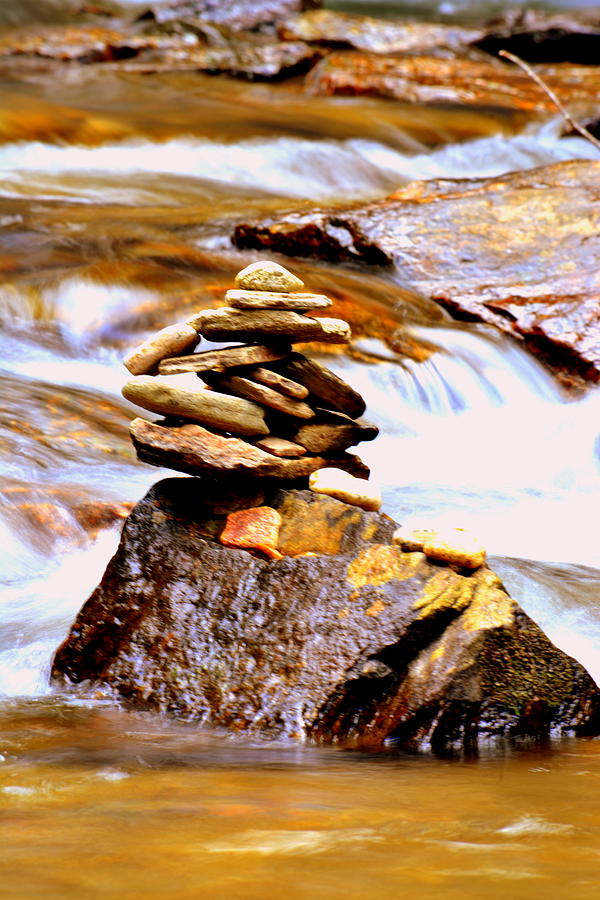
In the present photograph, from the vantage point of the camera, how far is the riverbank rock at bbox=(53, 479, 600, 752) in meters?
3.35

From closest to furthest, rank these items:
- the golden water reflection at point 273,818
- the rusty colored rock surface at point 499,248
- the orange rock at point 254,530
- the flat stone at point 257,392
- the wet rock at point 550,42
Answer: the golden water reflection at point 273,818, the orange rock at point 254,530, the flat stone at point 257,392, the rusty colored rock surface at point 499,248, the wet rock at point 550,42

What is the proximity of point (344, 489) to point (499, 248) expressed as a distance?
5919mm

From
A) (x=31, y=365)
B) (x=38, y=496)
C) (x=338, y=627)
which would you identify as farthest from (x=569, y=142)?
(x=338, y=627)

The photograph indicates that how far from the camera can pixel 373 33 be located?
21062 mm

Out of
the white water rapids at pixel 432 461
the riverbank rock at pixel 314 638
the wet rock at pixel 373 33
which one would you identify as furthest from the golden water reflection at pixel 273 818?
the wet rock at pixel 373 33

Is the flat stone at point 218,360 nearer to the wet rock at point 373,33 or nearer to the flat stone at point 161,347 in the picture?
the flat stone at point 161,347

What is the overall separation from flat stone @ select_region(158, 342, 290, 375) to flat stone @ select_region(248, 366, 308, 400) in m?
0.04

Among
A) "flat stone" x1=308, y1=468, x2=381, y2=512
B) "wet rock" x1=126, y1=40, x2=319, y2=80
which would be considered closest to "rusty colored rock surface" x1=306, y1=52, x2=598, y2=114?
"wet rock" x1=126, y1=40, x2=319, y2=80

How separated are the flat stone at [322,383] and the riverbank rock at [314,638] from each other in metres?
0.42

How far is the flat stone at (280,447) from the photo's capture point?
3900 mm

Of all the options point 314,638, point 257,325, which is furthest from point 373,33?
point 314,638

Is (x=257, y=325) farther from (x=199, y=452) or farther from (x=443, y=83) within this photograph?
(x=443, y=83)

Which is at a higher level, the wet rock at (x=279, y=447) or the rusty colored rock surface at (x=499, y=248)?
the rusty colored rock surface at (x=499, y=248)

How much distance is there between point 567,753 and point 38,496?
2.82 metres
